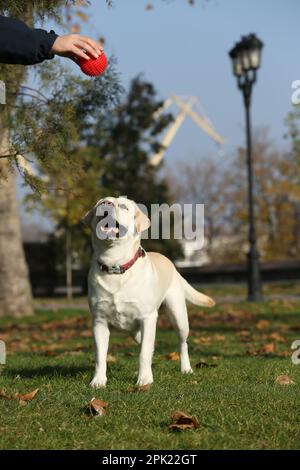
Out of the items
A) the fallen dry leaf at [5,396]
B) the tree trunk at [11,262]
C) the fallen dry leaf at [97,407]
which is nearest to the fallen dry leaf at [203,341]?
the fallen dry leaf at [5,396]

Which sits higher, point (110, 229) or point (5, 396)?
point (110, 229)

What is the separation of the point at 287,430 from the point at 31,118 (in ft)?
12.7

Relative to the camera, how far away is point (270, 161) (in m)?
37.7

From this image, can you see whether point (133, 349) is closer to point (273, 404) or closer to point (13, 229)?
point (273, 404)

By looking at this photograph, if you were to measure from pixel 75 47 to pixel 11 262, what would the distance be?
11.0 meters

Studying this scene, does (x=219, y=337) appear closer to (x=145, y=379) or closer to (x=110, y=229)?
(x=145, y=379)

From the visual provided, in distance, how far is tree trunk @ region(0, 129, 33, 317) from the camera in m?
13.6

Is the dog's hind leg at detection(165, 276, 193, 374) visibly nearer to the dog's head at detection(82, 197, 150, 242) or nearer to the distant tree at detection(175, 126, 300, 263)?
the dog's head at detection(82, 197, 150, 242)

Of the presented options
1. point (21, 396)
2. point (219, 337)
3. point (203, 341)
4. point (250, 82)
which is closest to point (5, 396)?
point (21, 396)

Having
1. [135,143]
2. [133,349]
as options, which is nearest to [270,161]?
[135,143]

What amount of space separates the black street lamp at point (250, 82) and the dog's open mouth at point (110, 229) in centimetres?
1070

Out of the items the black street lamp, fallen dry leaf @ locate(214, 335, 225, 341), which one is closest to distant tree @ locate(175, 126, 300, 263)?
the black street lamp

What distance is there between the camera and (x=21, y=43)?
300cm

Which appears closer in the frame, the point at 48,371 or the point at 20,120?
the point at 48,371
